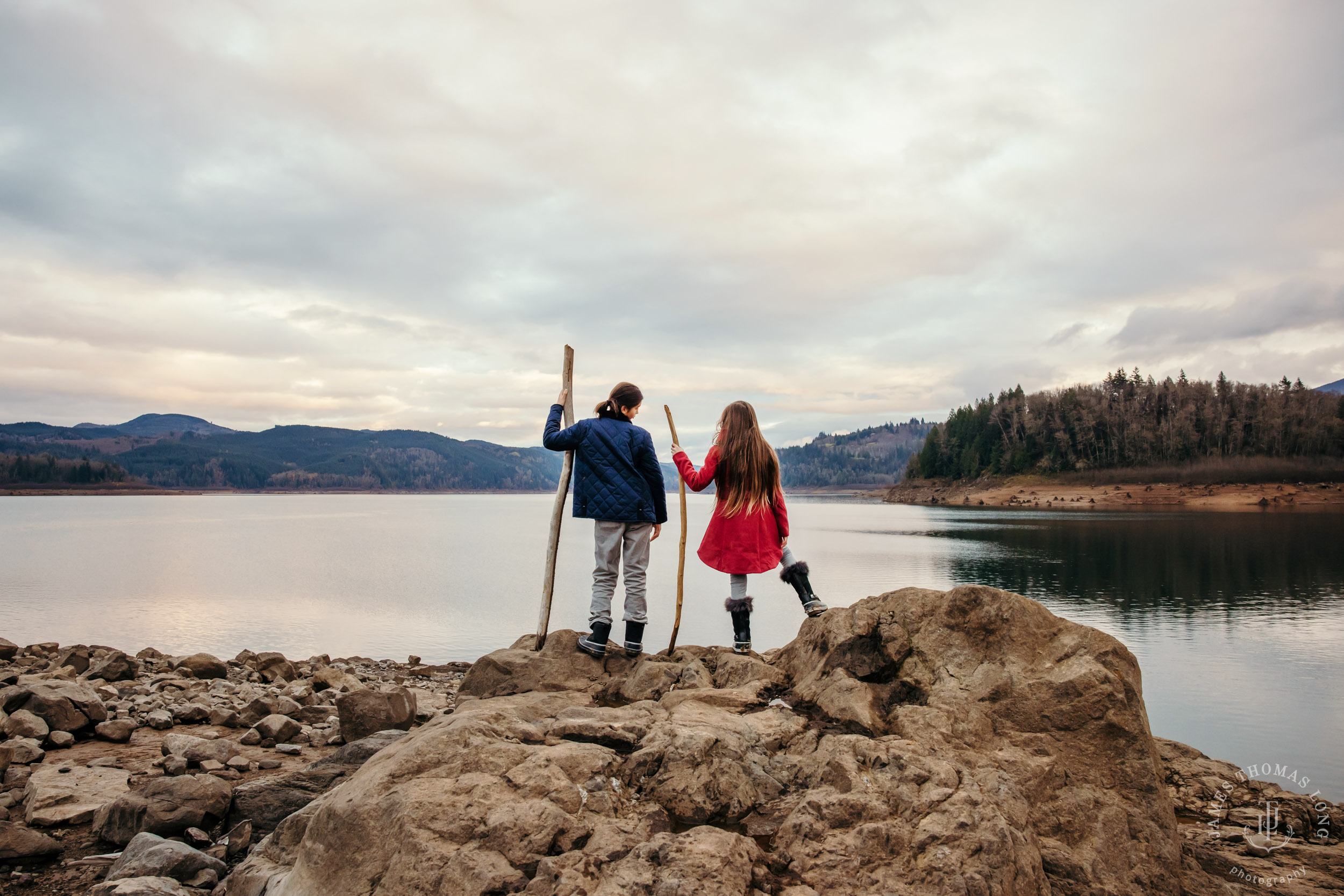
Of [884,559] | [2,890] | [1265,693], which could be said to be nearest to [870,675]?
[2,890]

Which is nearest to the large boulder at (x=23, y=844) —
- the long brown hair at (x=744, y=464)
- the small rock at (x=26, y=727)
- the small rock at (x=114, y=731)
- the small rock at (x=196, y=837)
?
the small rock at (x=196, y=837)

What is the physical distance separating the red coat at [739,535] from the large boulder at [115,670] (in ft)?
30.7

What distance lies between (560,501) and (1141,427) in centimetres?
11284

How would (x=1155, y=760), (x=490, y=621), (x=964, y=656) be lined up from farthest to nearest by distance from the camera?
(x=490, y=621), (x=964, y=656), (x=1155, y=760)

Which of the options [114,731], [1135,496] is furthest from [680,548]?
[1135,496]

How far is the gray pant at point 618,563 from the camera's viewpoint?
7.29 meters

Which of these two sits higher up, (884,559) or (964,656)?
(964,656)

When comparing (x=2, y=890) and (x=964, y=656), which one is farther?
(x=964, y=656)

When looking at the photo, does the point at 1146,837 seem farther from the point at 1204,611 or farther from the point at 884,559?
the point at 884,559

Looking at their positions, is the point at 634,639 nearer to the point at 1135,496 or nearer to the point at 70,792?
the point at 70,792

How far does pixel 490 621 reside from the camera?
20.2 m

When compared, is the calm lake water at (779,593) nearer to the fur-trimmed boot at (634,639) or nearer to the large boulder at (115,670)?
the large boulder at (115,670)

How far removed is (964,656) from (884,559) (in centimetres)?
2949

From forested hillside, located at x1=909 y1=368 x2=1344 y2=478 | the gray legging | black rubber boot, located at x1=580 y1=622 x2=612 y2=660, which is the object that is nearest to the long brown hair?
the gray legging
